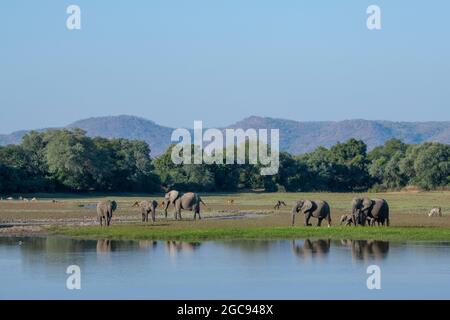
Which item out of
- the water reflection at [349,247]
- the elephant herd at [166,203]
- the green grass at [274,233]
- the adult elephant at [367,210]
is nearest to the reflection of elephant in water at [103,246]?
the green grass at [274,233]

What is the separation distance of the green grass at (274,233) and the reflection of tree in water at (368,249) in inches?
47.0

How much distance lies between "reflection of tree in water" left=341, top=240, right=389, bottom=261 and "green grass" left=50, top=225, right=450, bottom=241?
119 cm

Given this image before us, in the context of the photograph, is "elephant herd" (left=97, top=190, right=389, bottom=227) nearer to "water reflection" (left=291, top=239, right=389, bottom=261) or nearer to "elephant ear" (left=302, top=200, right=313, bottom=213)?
"elephant ear" (left=302, top=200, right=313, bottom=213)

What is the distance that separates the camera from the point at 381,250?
31.3 m

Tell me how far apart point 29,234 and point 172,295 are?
53.6ft

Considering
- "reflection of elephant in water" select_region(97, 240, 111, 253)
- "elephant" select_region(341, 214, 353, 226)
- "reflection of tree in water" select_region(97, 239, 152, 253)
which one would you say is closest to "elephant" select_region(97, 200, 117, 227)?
"reflection of tree in water" select_region(97, 239, 152, 253)

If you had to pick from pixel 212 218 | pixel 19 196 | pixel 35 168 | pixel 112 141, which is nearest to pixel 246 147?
pixel 112 141

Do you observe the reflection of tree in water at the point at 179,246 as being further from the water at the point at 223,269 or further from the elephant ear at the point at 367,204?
the elephant ear at the point at 367,204

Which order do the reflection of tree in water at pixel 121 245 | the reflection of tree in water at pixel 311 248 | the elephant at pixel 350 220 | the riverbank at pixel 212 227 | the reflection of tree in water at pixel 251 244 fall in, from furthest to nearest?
the elephant at pixel 350 220, the riverbank at pixel 212 227, the reflection of tree in water at pixel 251 244, the reflection of tree in water at pixel 121 245, the reflection of tree in water at pixel 311 248

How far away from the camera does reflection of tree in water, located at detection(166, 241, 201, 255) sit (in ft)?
104

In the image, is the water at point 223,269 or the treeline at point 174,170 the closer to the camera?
the water at point 223,269

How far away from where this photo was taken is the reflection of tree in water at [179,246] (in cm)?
3181

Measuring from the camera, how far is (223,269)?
27.1 metres

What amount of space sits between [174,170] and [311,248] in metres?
67.5
